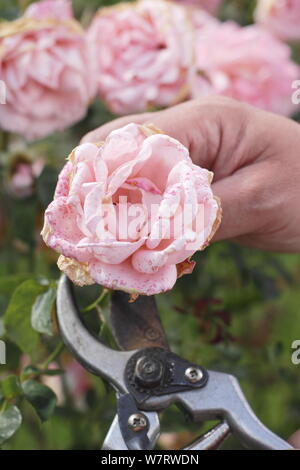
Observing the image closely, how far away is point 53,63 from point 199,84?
199 mm

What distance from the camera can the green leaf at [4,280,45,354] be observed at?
76 cm

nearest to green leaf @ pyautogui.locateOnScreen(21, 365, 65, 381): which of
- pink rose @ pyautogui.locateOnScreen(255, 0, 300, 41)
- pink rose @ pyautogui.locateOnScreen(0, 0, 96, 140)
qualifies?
pink rose @ pyautogui.locateOnScreen(0, 0, 96, 140)

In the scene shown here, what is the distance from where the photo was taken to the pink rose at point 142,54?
100cm

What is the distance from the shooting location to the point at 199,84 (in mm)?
1032

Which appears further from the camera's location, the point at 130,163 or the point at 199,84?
the point at 199,84

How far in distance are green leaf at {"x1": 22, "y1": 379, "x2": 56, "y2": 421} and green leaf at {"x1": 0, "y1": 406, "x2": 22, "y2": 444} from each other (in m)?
0.02

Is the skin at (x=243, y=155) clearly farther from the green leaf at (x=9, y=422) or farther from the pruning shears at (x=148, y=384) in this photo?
the green leaf at (x=9, y=422)

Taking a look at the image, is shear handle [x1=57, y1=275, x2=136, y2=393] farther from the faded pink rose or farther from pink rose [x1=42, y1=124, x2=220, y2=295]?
Result: the faded pink rose

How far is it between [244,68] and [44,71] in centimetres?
28

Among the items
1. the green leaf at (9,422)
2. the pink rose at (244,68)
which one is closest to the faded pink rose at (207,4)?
the pink rose at (244,68)

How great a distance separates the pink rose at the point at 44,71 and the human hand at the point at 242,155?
287mm

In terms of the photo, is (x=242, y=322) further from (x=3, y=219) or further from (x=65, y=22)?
(x=65, y=22)

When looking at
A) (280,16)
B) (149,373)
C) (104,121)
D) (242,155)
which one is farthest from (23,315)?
(280,16)
